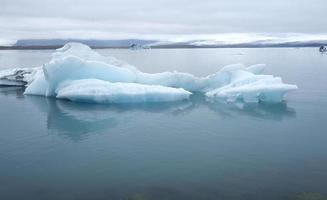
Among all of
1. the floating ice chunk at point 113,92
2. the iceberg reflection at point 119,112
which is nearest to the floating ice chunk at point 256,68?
the iceberg reflection at point 119,112

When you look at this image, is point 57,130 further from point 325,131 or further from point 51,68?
point 325,131

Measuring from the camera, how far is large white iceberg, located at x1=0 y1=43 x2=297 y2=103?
15.1 metres

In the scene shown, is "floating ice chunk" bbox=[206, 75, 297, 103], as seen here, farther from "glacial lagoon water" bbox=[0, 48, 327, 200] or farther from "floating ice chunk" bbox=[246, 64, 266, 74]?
"floating ice chunk" bbox=[246, 64, 266, 74]

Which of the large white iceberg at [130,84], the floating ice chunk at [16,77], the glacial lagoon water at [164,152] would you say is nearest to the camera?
the glacial lagoon water at [164,152]

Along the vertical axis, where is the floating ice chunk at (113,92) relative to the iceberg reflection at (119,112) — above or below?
above

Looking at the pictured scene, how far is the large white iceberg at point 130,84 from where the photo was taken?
49.7ft

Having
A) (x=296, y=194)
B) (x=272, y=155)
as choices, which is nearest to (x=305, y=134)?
(x=272, y=155)

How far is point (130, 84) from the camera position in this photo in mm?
15578

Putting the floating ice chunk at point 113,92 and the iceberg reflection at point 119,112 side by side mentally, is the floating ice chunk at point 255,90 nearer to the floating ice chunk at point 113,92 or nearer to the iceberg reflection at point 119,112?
the iceberg reflection at point 119,112

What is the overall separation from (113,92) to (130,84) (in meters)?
0.88

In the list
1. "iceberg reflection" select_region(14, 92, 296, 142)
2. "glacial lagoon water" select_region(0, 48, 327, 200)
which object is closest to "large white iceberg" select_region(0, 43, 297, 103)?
"iceberg reflection" select_region(14, 92, 296, 142)

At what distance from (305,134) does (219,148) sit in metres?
2.72

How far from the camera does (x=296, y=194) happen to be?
6.77 metres

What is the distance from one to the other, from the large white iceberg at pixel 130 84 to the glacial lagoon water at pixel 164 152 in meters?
0.59
